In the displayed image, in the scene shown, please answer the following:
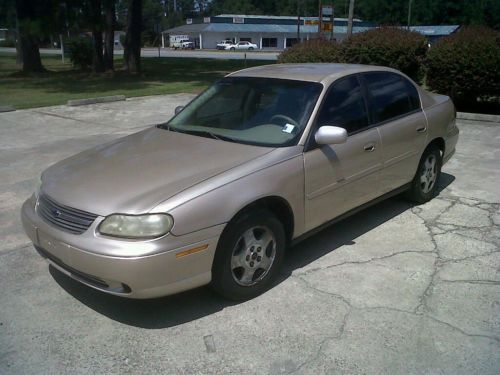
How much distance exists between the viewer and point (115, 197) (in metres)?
3.24

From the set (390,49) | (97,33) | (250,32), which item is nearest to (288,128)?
(390,49)

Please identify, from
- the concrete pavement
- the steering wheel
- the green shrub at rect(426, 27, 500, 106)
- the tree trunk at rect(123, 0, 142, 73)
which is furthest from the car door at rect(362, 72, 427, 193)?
the tree trunk at rect(123, 0, 142, 73)

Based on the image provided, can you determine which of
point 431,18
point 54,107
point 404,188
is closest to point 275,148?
point 404,188

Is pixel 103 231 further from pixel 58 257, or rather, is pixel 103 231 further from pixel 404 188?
pixel 404 188

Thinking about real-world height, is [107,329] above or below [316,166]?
below

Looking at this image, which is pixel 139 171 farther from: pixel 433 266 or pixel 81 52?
pixel 81 52

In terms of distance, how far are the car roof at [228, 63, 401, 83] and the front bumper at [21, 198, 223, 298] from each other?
183 cm

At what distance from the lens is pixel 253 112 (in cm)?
430

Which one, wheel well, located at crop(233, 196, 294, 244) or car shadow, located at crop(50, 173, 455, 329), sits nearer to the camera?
car shadow, located at crop(50, 173, 455, 329)

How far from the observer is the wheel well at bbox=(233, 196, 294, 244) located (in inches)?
139

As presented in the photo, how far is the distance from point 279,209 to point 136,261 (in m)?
1.23

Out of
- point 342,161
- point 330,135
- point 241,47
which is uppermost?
point 241,47

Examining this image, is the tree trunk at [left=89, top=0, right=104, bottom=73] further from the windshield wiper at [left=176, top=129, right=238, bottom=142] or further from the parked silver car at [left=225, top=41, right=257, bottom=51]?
the parked silver car at [left=225, top=41, right=257, bottom=51]

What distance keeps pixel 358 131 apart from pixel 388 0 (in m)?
95.7
